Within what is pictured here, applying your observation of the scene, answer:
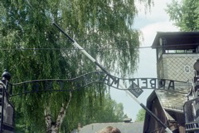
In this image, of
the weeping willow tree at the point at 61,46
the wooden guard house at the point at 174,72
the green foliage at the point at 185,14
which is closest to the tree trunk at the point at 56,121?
the weeping willow tree at the point at 61,46

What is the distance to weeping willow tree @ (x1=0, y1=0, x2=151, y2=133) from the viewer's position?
41.3 feet

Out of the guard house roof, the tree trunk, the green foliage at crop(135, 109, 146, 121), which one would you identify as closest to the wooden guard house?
the guard house roof

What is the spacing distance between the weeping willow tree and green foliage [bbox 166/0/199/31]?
579 inches

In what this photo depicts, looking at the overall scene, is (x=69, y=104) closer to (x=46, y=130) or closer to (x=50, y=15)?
(x=46, y=130)

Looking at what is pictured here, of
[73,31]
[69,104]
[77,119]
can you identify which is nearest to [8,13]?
[73,31]

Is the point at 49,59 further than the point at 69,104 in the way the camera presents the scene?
No

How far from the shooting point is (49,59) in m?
12.8

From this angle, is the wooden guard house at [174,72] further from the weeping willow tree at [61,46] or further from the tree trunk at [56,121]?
the tree trunk at [56,121]

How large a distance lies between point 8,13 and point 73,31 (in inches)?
97.0

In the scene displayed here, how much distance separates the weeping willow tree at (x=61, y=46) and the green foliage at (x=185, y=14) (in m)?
14.7

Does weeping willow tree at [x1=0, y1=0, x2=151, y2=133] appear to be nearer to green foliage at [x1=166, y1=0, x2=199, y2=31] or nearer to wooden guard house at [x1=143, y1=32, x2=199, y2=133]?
wooden guard house at [x1=143, y1=32, x2=199, y2=133]

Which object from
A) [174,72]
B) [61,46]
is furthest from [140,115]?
[61,46]

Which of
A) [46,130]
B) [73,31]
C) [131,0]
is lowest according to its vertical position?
[46,130]

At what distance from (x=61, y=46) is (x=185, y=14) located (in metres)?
19.1
